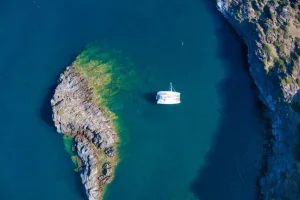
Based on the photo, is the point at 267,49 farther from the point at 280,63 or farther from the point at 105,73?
the point at 105,73

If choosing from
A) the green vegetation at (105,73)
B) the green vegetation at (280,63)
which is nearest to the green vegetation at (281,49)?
the green vegetation at (280,63)

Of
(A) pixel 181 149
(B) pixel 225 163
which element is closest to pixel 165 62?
(A) pixel 181 149

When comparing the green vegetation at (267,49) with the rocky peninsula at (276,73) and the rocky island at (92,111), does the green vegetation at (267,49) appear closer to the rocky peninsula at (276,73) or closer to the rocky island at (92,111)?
the rocky peninsula at (276,73)

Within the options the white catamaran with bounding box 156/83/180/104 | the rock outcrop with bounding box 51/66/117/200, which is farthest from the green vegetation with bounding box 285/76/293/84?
the rock outcrop with bounding box 51/66/117/200

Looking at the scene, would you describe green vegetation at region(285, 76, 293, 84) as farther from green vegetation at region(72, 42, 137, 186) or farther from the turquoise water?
green vegetation at region(72, 42, 137, 186)

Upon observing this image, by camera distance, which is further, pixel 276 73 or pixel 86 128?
pixel 86 128

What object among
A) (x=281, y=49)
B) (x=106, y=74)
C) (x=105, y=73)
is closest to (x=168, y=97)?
(x=106, y=74)
